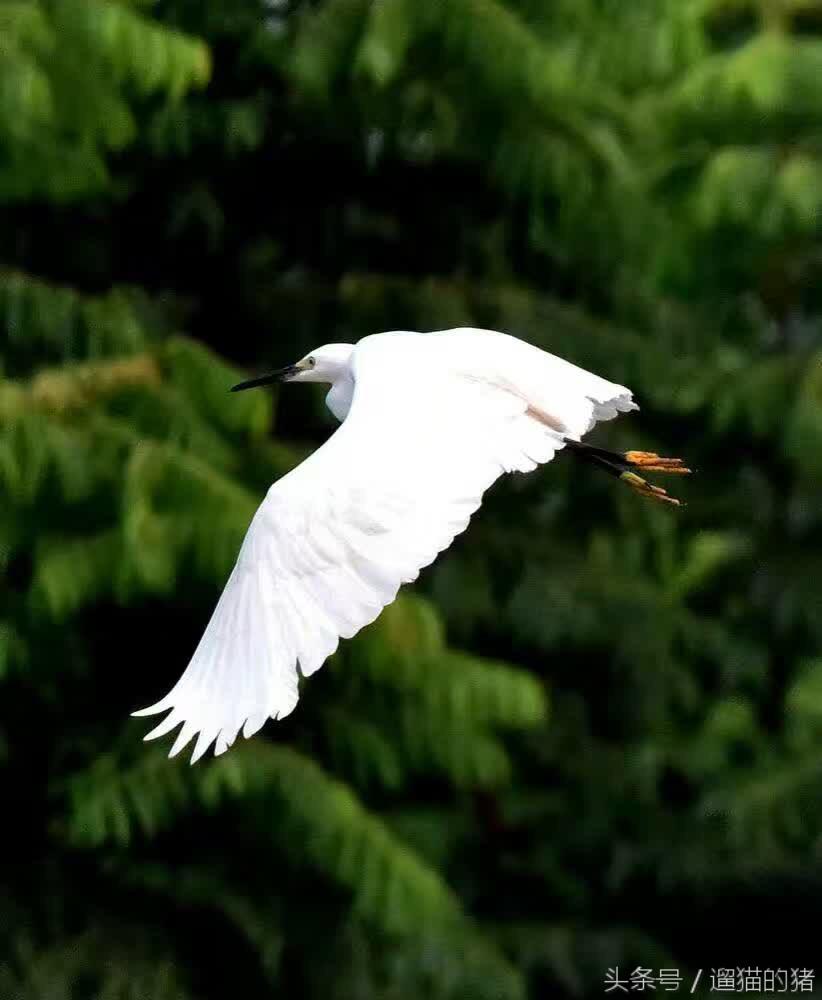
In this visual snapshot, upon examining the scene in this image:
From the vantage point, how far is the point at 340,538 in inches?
187

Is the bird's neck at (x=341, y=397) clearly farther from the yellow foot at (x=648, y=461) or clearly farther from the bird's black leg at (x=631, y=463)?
the yellow foot at (x=648, y=461)

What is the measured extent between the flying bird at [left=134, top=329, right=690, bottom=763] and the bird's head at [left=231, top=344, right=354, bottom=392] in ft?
2.74

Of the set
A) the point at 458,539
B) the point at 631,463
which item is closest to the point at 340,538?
the point at 631,463

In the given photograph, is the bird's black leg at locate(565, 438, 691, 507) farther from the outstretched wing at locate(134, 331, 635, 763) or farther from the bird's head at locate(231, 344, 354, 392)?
the outstretched wing at locate(134, 331, 635, 763)

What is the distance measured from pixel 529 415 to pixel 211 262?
366 centimetres

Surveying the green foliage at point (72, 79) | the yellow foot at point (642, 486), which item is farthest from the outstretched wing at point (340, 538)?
the green foliage at point (72, 79)

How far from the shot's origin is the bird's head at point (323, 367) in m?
6.31

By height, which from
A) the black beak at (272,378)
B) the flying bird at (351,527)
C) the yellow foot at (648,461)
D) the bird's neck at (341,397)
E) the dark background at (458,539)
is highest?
the flying bird at (351,527)

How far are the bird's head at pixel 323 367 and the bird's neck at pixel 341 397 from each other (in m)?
0.07

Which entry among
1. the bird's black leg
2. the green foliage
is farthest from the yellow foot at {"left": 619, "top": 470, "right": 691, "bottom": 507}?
the green foliage

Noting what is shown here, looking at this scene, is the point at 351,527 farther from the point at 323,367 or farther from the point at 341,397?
the point at 323,367

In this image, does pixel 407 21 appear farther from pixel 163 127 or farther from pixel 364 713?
pixel 364 713

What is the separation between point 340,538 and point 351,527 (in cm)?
3

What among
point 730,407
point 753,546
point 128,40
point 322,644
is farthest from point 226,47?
point 322,644
